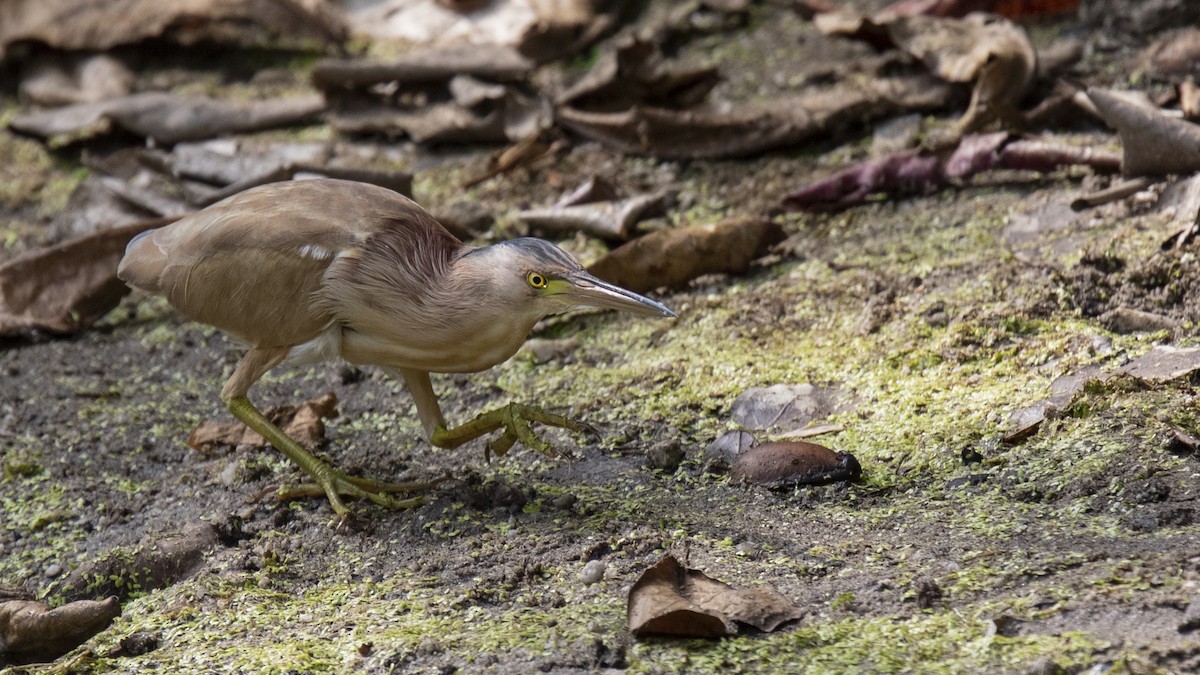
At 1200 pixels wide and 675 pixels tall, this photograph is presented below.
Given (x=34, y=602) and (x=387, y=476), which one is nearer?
(x=34, y=602)

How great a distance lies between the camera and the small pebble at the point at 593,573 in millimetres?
3045

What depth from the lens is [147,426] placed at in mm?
4539

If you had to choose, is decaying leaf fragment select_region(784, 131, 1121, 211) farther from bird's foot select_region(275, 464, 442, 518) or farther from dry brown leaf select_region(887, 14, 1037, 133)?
bird's foot select_region(275, 464, 442, 518)

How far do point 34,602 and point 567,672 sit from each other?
150 cm

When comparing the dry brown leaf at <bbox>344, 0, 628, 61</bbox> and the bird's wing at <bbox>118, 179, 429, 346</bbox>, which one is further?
the dry brown leaf at <bbox>344, 0, 628, 61</bbox>

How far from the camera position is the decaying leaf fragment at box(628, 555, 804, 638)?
268 centimetres

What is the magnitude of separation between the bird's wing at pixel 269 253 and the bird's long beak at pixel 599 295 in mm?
628

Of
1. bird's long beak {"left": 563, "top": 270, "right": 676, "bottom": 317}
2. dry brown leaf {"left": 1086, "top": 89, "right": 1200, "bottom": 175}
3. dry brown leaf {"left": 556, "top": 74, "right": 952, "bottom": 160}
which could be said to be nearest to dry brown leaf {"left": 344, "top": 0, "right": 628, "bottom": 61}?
dry brown leaf {"left": 556, "top": 74, "right": 952, "bottom": 160}

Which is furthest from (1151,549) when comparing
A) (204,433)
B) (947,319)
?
(204,433)

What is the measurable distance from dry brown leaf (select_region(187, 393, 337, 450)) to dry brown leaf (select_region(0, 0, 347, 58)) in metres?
4.02

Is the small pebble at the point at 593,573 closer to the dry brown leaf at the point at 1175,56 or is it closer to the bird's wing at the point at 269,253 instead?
the bird's wing at the point at 269,253

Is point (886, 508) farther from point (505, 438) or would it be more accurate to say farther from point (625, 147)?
point (625, 147)

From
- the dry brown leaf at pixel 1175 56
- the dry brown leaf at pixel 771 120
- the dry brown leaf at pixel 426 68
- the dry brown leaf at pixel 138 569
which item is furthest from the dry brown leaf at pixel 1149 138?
the dry brown leaf at pixel 138 569

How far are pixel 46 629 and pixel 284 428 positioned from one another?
4.14ft
